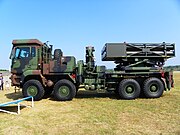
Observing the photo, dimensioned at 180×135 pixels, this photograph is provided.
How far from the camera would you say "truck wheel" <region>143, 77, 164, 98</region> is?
446 inches

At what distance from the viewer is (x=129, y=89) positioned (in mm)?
11367

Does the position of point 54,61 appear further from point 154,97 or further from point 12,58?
point 154,97

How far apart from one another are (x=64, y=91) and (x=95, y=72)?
181cm

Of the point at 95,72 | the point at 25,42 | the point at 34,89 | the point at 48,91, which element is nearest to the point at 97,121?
the point at 95,72

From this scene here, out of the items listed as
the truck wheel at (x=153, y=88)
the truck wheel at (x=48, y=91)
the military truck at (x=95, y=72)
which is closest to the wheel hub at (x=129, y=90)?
the military truck at (x=95, y=72)

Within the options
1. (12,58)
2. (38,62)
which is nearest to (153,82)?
(38,62)

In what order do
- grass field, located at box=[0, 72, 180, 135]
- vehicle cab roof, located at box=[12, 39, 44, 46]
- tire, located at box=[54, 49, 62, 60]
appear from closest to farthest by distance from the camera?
grass field, located at box=[0, 72, 180, 135] → vehicle cab roof, located at box=[12, 39, 44, 46] → tire, located at box=[54, 49, 62, 60]

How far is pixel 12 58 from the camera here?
11578 millimetres

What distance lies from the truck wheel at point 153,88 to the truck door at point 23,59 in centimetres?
539

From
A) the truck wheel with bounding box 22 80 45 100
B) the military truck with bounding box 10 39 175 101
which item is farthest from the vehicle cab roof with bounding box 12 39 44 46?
the truck wheel with bounding box 22 80 45 100

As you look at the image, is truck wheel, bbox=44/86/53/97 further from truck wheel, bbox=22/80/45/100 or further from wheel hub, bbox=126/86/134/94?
wheel hub, bbox=126/86/134/94

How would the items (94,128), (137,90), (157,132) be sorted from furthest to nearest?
1. (137,90)
2. (94,128)
3. (157,132)

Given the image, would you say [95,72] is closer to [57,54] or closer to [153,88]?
[57,54]

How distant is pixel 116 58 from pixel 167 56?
247cm
